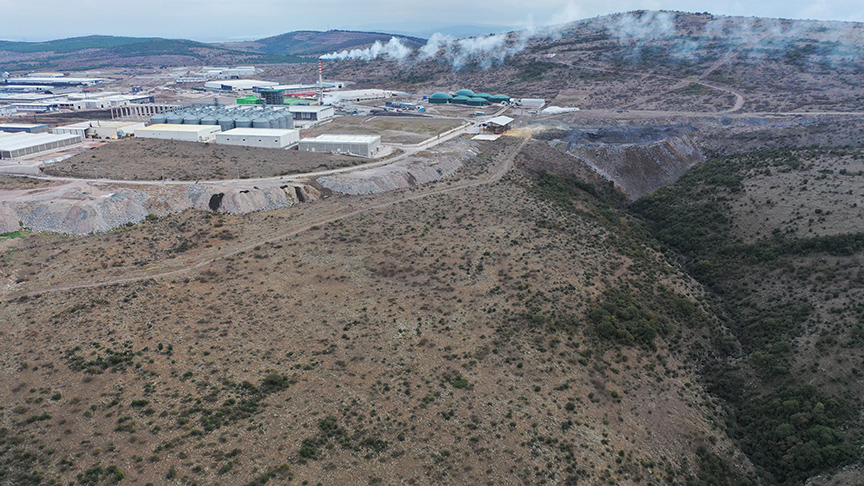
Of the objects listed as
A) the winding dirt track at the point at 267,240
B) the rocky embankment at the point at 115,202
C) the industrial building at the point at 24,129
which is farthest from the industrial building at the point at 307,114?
the rocky embankment at the point at 115,202

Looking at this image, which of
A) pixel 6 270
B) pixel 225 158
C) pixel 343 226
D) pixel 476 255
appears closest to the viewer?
pixel 6 270

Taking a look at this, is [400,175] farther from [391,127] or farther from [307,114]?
[307,114]

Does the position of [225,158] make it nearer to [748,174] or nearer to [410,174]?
[410,174]

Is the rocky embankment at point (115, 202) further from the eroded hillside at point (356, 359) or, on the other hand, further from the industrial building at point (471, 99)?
the industrial building at point (471, 99)

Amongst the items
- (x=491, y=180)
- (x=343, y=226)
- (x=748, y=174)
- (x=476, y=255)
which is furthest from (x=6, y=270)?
(x=748, y=174)

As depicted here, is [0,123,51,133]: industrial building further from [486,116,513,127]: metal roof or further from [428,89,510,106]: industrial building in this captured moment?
[428,89,510,106]: industrial building

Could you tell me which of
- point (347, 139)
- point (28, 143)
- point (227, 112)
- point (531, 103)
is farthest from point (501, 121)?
point (28, 143)
